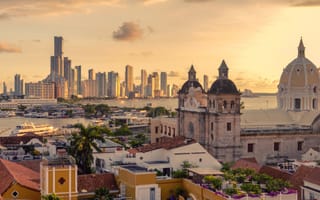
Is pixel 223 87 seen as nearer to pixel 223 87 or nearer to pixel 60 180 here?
pixel 223 87

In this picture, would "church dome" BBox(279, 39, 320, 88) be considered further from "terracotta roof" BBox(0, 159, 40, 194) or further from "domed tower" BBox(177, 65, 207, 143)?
"terracotta roof" BBox(0, 159, 40, 194)

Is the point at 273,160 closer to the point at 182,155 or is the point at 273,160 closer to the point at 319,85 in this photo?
the point at 319,85

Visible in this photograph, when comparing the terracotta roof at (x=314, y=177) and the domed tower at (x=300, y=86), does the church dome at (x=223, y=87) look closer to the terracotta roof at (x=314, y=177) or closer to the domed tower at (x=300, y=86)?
the domed tower at (x=300, y=86)

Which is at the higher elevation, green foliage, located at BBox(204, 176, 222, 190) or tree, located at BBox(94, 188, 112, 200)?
green foliage, located at BBox(204, 176, 222, 190)

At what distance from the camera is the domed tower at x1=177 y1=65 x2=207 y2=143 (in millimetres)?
49312

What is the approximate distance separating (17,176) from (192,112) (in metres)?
25.2

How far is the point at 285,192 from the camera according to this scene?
78.7 ft

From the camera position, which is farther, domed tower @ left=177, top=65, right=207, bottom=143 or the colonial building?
domed tower @ left=177, top=65, right=207, bottom=143

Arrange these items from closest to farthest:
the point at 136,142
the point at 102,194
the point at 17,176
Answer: the point at 102,194
the point at 17,176
the point at 136,142

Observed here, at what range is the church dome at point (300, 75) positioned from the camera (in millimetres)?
56062

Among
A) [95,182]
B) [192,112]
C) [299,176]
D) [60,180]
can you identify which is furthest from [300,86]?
[60,180]

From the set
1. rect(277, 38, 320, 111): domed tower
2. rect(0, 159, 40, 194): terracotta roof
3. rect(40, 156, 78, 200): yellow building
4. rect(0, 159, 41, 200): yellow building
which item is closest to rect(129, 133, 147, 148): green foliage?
rect(277, 38, 320, 111): domed tower

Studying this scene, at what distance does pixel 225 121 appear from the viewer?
154 ft

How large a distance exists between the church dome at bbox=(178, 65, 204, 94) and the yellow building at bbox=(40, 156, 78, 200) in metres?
30.4
